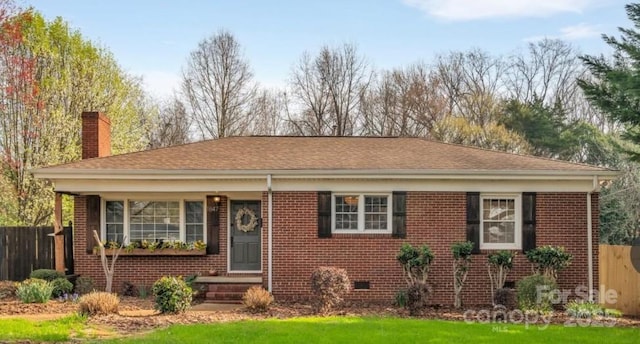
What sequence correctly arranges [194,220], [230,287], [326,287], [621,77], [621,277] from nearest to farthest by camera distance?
[621,77], [326,287], [621,277], [230,287], [194,220]

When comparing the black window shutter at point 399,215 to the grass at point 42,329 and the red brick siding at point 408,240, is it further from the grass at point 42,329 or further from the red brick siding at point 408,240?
the grass at point 42,329

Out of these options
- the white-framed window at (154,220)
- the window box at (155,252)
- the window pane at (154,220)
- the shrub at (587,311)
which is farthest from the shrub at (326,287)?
the window pane at (154,220)

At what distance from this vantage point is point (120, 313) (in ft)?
33.9

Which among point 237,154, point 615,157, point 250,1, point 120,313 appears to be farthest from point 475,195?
point 615,157

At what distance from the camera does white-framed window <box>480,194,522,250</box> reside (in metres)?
12.8

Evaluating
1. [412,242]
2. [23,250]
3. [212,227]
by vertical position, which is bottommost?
[23,250]

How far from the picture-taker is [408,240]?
12.7 metres

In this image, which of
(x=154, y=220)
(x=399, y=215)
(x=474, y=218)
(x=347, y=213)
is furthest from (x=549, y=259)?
(x=154, y=220)

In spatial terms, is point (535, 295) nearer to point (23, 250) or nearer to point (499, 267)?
point (499, 267)

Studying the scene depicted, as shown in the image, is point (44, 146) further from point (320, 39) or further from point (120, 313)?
point (320, 39)

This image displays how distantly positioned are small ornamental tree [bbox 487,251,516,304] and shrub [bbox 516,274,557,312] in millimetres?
837

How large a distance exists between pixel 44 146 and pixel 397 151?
41.3 feet

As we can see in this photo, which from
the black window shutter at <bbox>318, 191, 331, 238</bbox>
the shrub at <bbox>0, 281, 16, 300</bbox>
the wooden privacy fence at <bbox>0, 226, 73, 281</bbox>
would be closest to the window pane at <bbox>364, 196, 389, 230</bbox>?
the black window shutter at <bbox>318, 191, 331, 238</bbox>

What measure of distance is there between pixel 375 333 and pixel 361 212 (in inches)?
183
